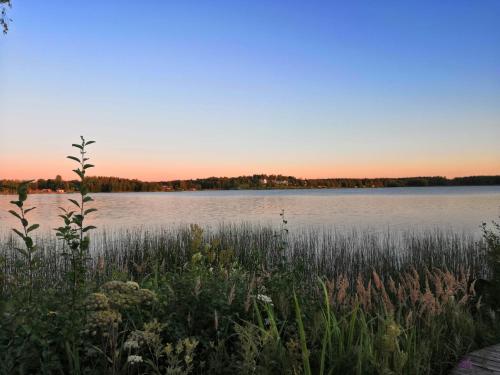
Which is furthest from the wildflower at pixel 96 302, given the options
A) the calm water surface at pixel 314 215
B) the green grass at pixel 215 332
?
the calm water surface at pixel 314 215

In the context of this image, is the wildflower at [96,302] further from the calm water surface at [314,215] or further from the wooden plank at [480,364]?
the calm water surface at [314,215]

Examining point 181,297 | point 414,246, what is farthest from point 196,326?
point 414,246

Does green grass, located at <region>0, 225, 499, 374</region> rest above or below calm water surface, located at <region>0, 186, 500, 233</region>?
above

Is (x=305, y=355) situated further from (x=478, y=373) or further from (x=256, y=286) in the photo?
(x=478, y=373)

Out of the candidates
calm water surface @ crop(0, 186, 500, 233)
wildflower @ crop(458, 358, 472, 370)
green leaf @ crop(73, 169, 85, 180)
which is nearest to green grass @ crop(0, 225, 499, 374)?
wildflower @ crop(458, 358, 472, 370)

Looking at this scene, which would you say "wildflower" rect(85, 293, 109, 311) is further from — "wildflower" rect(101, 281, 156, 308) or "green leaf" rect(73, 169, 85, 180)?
"green leaf" rect(73, 169, 85, 180)

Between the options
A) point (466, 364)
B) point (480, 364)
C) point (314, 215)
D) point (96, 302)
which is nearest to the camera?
point (96, 302)

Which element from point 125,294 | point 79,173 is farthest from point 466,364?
point 79,173

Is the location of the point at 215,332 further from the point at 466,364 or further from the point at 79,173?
the point at 466,364

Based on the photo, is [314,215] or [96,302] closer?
[96,302]

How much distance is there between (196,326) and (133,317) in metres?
0.58

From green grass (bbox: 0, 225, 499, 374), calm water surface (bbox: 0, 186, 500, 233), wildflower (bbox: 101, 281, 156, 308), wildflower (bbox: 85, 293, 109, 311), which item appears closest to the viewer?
green grass (bbox: 0, 225, 499, 374)

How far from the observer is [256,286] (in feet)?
14.0

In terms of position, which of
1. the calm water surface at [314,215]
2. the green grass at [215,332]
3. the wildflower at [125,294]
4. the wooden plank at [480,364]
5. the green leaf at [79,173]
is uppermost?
the green leaf at [79,173]
